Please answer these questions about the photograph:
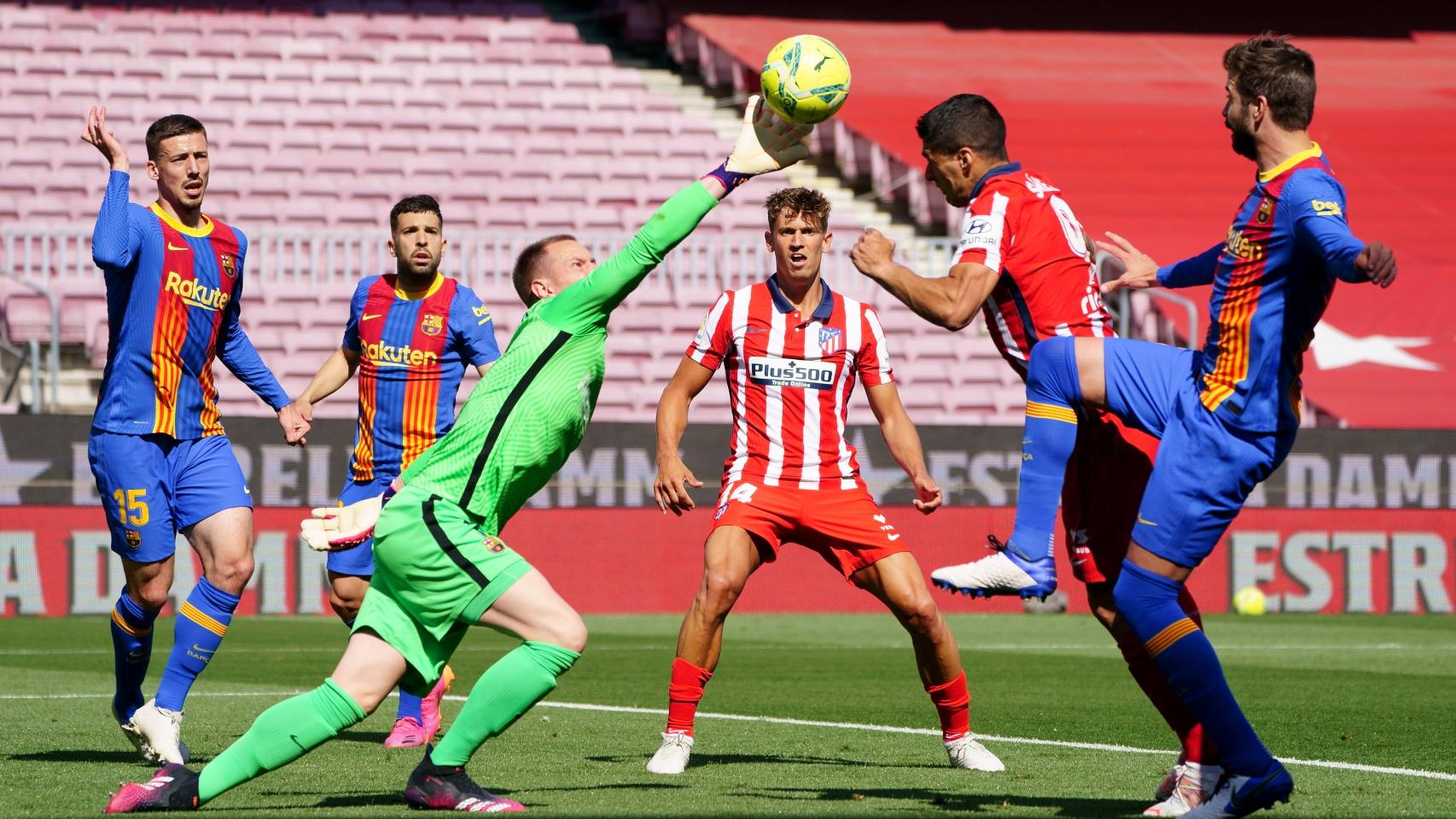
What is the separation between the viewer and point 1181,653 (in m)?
5.73

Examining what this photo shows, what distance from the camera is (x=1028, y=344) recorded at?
6.38 meters

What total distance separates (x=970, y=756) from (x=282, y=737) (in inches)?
106

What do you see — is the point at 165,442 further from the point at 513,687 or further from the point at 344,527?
the point at 513,687

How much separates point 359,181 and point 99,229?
16.0 m

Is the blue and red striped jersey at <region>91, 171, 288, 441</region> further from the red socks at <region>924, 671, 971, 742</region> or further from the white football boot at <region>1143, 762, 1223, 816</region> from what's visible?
the white football boot at <region>1143, 762, 1223, 816</region>

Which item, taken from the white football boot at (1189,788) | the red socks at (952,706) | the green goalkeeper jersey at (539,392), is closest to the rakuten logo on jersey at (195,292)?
the green goalkeeper jersey at (539,392)

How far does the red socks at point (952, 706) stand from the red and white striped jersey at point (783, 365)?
873 millimetres

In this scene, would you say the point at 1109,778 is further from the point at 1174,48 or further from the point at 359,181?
the point at 1174,48

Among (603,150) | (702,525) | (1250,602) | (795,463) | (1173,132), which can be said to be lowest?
(1250,602)

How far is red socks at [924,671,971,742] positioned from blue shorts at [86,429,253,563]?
8.97 feet

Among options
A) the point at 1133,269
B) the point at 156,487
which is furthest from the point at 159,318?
the point at 1133,269

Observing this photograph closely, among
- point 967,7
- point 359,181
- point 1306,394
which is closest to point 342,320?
point 359,181

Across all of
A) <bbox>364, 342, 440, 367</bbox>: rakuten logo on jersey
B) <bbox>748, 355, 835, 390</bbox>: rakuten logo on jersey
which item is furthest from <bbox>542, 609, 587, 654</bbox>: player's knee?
<bbox>364, 342, 440, 367</bbox>: rakuten logo on jersey

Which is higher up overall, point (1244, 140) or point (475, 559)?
point (1244, 140)
